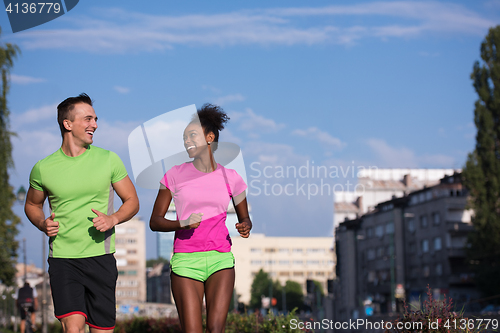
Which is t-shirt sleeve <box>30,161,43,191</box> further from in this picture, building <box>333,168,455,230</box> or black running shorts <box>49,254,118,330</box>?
building <box>333,168,455,230</box>

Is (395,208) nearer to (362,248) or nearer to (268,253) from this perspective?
(362,248)

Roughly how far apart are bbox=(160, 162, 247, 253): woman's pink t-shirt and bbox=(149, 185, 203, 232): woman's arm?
0.21 feet

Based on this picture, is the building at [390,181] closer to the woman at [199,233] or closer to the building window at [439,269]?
the building window at [439,269]

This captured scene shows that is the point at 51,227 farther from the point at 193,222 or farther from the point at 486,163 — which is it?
the point at 486,163

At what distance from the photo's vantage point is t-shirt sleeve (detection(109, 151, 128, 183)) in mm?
5141

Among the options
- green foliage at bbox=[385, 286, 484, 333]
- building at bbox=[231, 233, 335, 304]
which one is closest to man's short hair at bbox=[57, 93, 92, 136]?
green foliage at bbox=[385, 286, 484, 333]

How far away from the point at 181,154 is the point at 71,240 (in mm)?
1210

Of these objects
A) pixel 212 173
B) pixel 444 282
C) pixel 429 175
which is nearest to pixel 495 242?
pixel 444 282

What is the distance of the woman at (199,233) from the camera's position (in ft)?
17.3

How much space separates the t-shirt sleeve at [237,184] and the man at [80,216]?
0.84 metres

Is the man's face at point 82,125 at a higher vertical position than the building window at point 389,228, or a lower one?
lower

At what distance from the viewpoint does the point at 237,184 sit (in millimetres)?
5609

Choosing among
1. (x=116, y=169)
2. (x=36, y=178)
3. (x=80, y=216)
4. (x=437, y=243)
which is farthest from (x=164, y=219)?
(x=437, y=243)

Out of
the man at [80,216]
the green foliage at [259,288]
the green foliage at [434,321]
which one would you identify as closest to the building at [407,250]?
the green foliage at [259,288]
